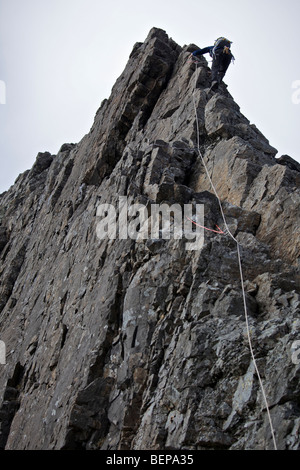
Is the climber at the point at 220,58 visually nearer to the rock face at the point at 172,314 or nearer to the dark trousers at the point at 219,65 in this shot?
the dark trousers at the point at 219,65

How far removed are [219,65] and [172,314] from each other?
14.6m

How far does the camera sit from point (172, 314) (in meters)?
10.5

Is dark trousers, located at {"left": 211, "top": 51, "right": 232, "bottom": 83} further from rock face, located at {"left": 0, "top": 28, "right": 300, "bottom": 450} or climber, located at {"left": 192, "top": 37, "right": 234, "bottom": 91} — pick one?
rock face, located at {"left": 0, "top": 28, "right": 300, "bottom": 450}

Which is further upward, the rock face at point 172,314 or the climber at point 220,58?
the climber at point 220,58

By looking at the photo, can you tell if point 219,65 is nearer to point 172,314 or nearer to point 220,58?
point 220,58

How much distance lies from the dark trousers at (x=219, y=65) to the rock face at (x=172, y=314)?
0.61 meters

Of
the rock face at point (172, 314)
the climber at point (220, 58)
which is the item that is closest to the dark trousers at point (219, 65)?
the climber at point (220, 58)

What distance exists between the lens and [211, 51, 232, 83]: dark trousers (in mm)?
21016

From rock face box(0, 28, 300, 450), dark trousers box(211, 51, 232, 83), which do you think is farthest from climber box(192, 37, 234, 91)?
rock face box(0, 28, 300, 450)

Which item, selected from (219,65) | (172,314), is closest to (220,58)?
(219,65)

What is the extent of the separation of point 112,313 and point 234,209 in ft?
15.4

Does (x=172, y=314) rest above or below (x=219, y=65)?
below

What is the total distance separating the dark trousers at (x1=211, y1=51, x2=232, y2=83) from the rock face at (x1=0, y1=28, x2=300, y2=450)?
61 centimetres

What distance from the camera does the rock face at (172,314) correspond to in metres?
8.34
